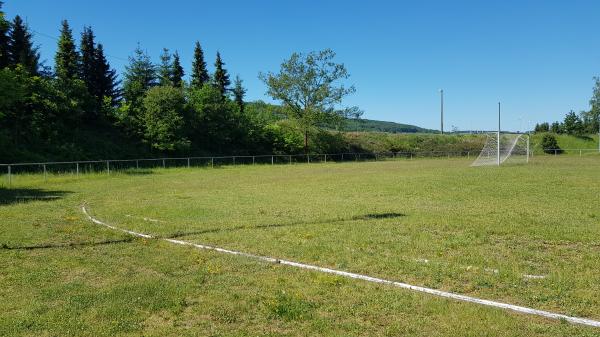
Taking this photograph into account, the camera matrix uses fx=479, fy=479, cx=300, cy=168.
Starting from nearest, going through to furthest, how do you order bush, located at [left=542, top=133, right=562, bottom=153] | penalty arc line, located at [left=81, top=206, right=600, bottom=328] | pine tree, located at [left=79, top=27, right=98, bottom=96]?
penalty arc line, located at [left=81, top=206, right=600, bottom=328]
pine tree, located at [left=79, top=27, right=98, bottom=96]
bush, located at [left=542, top=133, right=562, bottom=153]

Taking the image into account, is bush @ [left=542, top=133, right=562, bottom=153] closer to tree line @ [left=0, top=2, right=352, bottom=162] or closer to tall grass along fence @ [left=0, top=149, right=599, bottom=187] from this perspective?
tall grass along fence @ [left=0, top=149, right=599, bottom=187]

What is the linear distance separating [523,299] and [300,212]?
7.82 metres

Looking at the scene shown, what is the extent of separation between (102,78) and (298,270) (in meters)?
48.9

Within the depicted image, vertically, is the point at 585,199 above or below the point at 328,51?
below

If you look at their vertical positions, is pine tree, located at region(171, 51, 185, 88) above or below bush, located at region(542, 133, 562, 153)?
above

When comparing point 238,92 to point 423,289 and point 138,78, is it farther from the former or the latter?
point 423,289

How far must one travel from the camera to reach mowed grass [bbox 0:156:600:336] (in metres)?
4.75

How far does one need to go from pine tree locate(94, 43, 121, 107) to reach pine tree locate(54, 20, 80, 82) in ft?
13.0

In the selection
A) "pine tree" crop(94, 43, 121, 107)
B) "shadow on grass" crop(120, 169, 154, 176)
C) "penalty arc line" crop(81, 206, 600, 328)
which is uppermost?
"pine tree" crop(94, 43, 121, 107)

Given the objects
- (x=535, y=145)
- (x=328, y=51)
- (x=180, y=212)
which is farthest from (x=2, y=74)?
(x=535, y=145)

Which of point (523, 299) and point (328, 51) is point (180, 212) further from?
point (328, 51)

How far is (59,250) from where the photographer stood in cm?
835

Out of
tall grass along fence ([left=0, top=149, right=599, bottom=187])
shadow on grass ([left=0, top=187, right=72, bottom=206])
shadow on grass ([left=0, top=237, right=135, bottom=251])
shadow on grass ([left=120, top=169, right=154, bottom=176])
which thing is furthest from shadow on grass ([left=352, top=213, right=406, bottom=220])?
shadow on grass ([left=120, top=169, right=154, bottom=176])

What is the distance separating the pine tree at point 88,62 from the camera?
48281 mm
